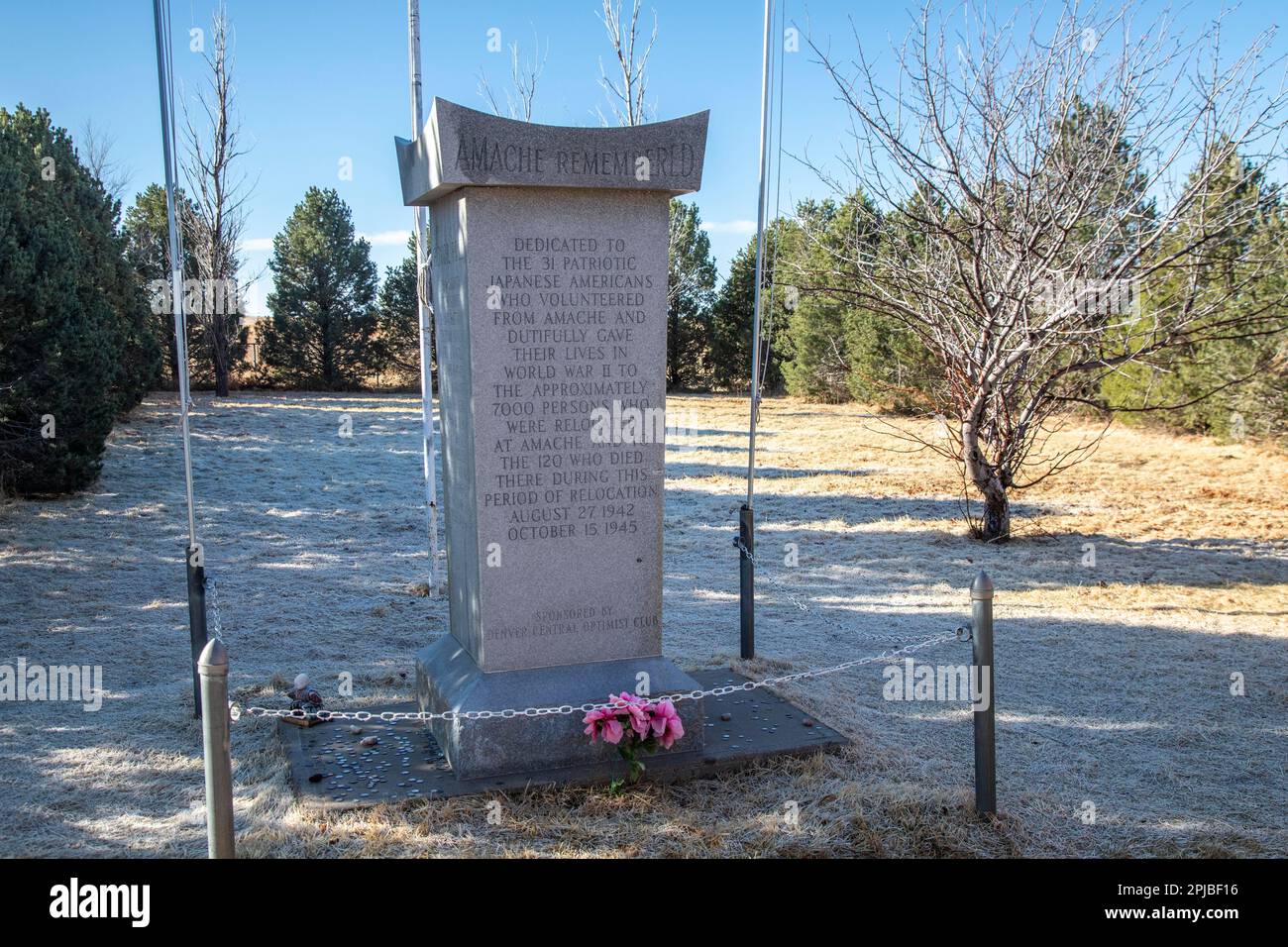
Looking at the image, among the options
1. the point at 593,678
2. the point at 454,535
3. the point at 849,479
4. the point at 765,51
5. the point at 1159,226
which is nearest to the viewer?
the point at 593,678

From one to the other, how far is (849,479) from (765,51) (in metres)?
8.83

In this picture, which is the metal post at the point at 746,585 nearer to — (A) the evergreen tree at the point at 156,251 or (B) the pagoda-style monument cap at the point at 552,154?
(B) the pagoda-style monument cap at the point at 552,154

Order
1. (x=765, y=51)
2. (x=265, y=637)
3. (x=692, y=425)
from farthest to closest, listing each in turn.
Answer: (x=692, y=425), (x=265, y=637), (x=765, y=51)

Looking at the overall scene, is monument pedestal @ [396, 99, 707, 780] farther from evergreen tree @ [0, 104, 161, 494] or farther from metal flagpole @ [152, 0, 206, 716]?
evergreen tree @ [0, 104, 161, 494]

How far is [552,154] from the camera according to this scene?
4547 mm

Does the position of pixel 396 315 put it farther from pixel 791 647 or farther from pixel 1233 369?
pixel 791 647

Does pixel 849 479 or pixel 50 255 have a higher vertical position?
pixel 50 255

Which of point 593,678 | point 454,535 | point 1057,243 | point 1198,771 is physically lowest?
point 1198,771

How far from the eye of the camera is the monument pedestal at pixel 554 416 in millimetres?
4629

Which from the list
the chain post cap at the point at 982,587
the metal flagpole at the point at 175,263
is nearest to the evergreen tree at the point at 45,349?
the metal flagpole at the point at 175,263
